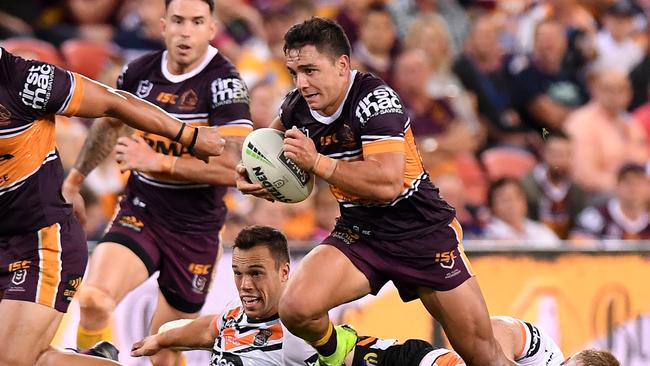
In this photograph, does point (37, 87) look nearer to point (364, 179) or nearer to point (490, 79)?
point (364, 179)

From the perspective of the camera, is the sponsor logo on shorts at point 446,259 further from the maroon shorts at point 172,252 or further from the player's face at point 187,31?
the player's face at point 187,31

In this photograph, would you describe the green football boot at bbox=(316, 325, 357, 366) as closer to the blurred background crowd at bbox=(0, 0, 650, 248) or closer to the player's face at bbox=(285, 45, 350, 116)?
the player's face at bbox=(285, 45, 350, 116)

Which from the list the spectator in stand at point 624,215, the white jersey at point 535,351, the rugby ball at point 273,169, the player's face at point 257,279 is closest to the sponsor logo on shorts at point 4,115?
the rugby ball at point 273,169

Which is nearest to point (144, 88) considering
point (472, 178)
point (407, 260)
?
point (407, 260)

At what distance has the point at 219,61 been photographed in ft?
24.8

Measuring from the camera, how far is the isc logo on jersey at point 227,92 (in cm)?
738

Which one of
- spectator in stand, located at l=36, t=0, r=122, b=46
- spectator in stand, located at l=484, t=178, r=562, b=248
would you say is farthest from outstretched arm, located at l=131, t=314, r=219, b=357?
spectator in stand, located at l=36, t=0, r=122, b=46

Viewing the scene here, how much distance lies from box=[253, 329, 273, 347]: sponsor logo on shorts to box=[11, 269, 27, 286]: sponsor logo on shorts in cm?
139

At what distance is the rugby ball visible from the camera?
6.16m

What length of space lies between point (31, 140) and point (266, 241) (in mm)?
1486

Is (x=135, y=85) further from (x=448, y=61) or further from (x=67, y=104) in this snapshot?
(x=448, y=61)

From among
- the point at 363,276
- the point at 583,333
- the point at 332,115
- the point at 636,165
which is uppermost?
the point at 332,115

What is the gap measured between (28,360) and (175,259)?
1.64 metres

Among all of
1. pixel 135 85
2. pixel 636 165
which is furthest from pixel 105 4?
pixel 636 165
